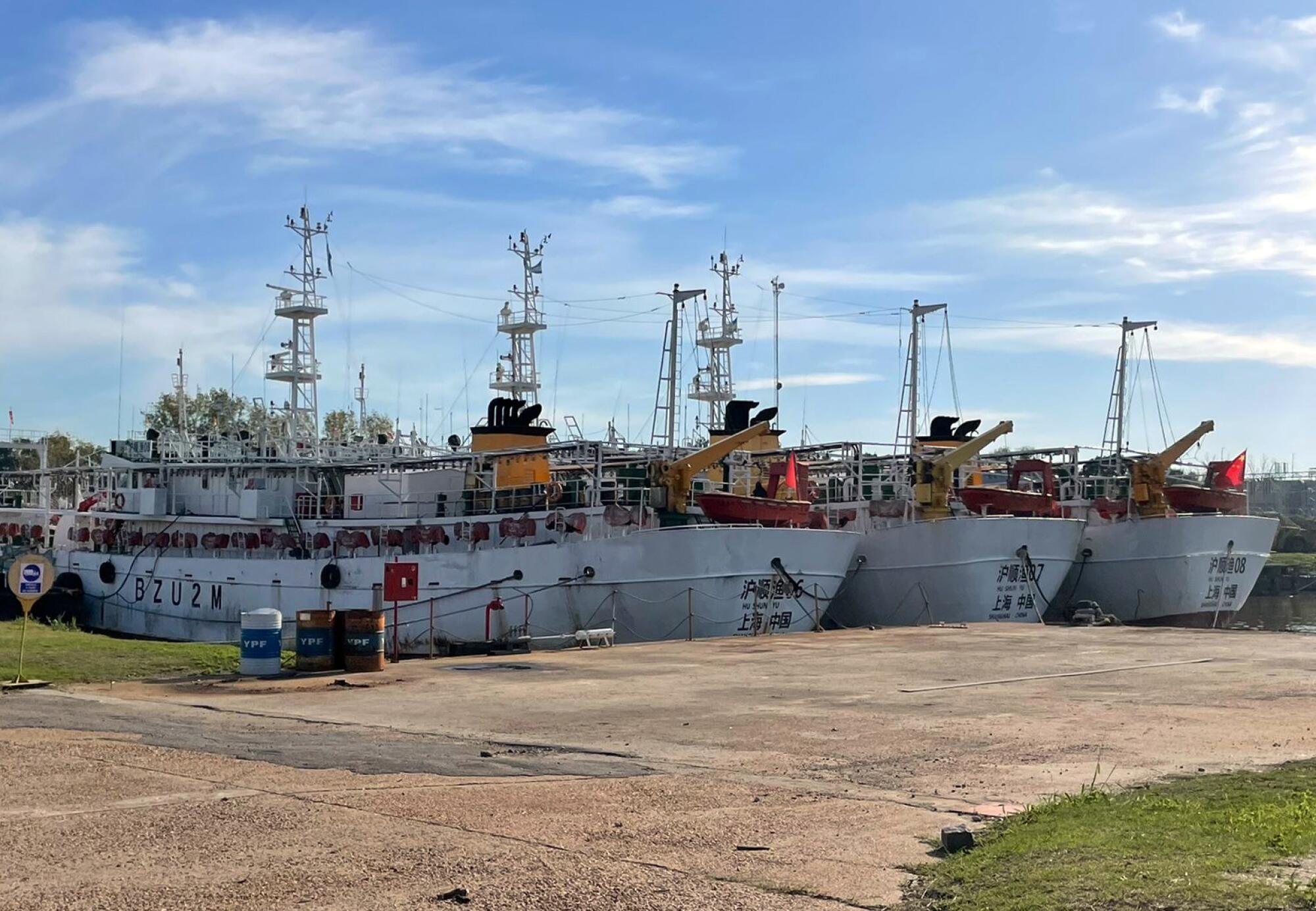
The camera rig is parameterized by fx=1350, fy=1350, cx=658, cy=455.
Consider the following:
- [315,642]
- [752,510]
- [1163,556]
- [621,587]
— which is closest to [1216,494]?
[1163,556]

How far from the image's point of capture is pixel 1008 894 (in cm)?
777

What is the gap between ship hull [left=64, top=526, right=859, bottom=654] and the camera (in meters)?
34.9

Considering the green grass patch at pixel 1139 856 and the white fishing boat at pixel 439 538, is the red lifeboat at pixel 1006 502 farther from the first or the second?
the green grass patch at pixel 1139 856

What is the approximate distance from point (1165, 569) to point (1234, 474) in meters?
9.93

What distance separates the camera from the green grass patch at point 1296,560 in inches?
3839

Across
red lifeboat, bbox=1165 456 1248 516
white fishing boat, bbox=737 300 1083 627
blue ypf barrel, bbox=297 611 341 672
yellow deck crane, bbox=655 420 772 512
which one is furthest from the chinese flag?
blue ypf barrel, bbox=297 611 341 672

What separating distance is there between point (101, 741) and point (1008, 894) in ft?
32.9

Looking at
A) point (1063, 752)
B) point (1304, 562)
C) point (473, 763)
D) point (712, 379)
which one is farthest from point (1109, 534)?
point (1304, 562)

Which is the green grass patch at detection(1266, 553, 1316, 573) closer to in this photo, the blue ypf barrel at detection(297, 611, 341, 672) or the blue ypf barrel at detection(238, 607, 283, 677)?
the blue ypf barrel at detection(297, 611, 341, 672)

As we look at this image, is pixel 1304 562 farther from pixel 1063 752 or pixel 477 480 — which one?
pixel 1063 752

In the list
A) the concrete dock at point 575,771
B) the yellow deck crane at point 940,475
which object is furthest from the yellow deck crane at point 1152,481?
the concrete dock at point 575,771

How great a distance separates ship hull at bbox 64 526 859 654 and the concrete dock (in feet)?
36.3

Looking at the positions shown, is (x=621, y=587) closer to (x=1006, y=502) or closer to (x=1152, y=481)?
(x=1006, y=502)

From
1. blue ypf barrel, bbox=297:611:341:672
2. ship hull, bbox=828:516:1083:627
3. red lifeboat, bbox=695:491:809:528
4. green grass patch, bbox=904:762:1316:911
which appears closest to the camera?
green grass patch, bbox=904:762:1316:911
